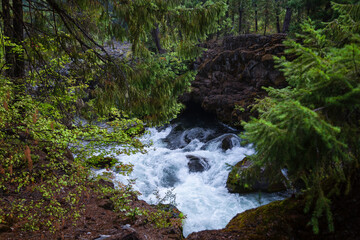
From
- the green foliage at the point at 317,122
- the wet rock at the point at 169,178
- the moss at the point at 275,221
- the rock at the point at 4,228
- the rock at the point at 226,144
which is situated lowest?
the wet rock at the point at 169,178

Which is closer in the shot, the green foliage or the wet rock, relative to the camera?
the green foliage

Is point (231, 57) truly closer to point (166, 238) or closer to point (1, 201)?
point (166, 238)

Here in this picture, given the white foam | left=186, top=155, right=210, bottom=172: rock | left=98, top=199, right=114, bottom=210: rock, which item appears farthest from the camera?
left=186, top=155, right=210, bottom=172: rock

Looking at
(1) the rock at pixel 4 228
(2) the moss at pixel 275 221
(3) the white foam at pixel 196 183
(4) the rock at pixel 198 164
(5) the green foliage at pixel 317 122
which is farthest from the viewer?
(4) the rock at pixel 198 164

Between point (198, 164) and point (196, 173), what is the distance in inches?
22.1

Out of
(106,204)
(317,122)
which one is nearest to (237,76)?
(106,204)

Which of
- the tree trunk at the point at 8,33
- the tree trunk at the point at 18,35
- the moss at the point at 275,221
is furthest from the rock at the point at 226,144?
the tree trunk at the point at 8,33

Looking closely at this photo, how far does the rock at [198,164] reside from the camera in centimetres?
1089

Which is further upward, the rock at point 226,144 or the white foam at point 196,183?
the rock at point 226,144

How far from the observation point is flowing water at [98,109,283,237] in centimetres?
786

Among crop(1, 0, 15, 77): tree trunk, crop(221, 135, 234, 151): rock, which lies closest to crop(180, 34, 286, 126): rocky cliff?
crop(221, 135, 234, 151): rock

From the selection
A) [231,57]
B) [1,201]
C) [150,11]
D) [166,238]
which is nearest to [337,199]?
[166,238]

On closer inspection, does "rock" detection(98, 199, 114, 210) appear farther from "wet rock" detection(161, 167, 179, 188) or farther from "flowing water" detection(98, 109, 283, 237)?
"wet rock" detection(161, 167, 179, 188)

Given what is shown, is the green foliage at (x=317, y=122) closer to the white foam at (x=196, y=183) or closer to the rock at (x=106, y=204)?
the white foam at (x=196, y=183)
